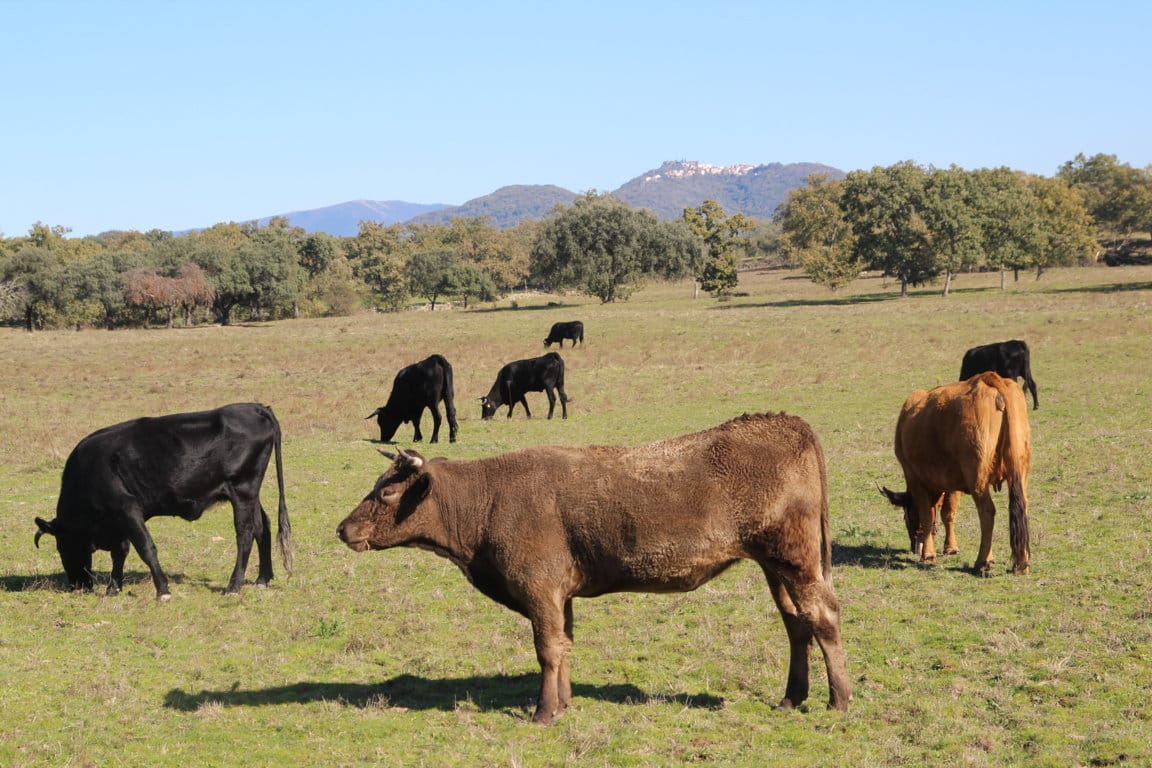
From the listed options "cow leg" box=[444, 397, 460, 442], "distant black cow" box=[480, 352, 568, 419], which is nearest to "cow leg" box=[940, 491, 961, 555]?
"cow leg" box=[444, 397, 460, 442]

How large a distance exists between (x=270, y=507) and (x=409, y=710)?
29.0 feet

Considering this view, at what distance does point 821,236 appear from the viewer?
4688 inches

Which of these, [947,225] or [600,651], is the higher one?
[947,225]

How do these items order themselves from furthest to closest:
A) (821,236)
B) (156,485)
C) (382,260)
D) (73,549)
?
(382,260) < (821,236) < (73,549) < (156,485)

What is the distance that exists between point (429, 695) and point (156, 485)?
15.6 ft

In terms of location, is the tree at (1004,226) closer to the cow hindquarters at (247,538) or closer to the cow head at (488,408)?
the cow head at (488,408)

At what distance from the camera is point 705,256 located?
8519 cm

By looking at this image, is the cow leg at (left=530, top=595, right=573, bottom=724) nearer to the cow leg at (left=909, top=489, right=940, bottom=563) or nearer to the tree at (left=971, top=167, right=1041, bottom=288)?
the cow leg at (left=909, top=489, right=940, bottom=563)

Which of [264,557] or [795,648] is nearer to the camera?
[795,648]

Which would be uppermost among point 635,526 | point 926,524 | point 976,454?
point 635,526

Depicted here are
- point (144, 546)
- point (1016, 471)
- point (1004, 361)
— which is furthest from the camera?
point (1004, 361)

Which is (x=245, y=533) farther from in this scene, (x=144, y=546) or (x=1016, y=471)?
(x=1016, y=471)

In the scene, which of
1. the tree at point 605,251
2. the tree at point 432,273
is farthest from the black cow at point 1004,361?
the tree at point 432,273

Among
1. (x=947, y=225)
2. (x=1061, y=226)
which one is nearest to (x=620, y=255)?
(x=947, y=225)
